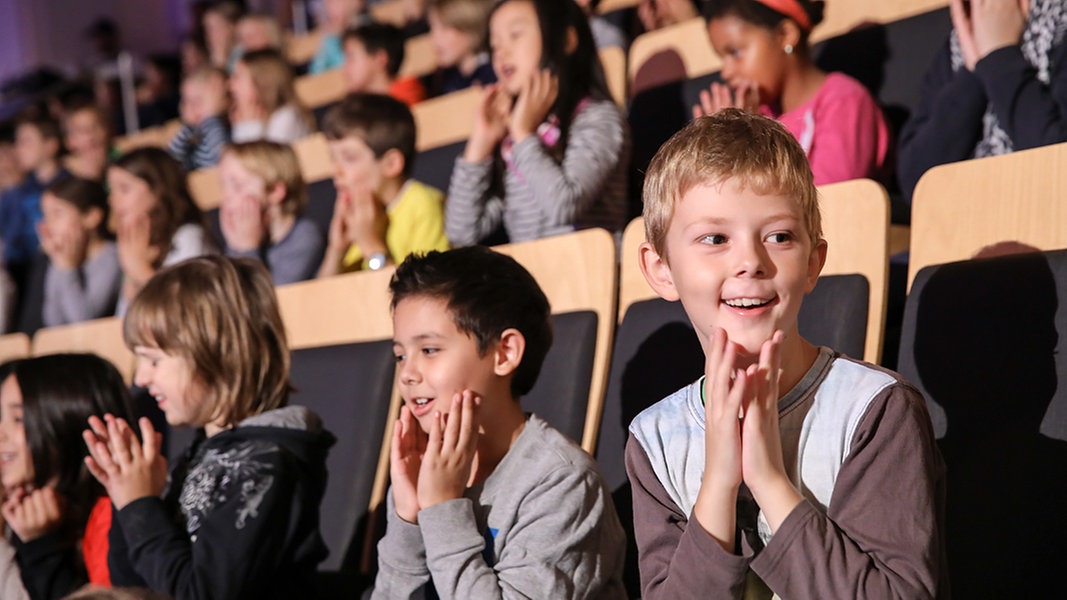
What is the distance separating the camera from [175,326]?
5.90 feet

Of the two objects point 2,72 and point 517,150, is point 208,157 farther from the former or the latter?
point 2,72

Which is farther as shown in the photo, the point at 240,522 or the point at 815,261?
the point at 240,522

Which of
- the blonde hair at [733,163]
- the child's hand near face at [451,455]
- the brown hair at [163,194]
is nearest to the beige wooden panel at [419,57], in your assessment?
the brown hair at [163,194]

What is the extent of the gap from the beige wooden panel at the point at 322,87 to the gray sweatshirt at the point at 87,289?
4.04 feet

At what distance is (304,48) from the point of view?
611 cm

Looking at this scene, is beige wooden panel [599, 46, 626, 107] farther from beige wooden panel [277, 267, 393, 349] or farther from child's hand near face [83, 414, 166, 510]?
child's hand near face [83, 414, 166, 510]

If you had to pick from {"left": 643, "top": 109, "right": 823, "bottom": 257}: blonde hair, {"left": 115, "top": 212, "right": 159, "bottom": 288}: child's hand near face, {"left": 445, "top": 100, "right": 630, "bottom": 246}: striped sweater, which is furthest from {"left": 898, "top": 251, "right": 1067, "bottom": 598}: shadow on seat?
{"left": 115, "top": 212, "right": 159, "bottom": 288}: child's hand near face

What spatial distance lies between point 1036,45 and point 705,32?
922 mm

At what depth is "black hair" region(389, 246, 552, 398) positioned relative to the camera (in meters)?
1.52

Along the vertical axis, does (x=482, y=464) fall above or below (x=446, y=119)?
below

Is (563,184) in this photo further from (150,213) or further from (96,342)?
(150,213)

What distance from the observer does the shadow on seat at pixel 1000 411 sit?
3.97 feet

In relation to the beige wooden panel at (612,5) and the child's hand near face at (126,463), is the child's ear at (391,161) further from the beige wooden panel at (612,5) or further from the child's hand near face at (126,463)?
the beige wooden panel at (612,5)

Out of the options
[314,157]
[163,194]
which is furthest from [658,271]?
[314,157]
